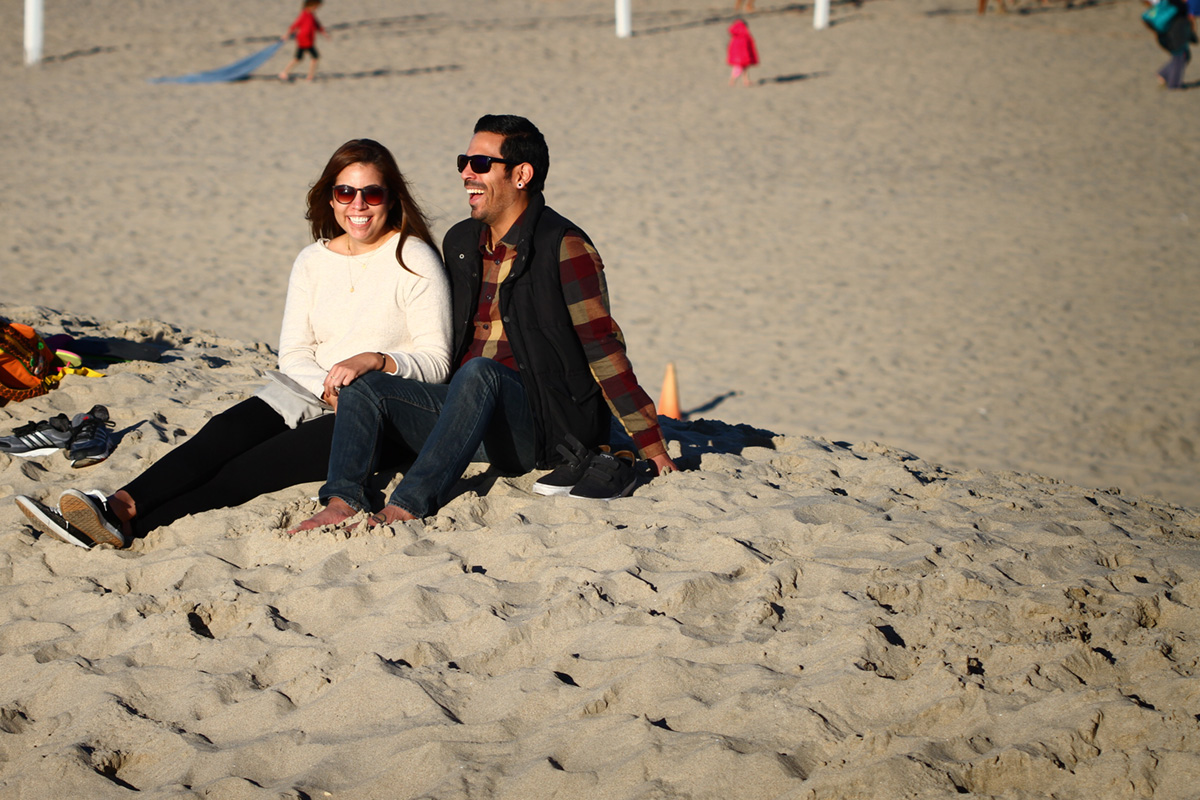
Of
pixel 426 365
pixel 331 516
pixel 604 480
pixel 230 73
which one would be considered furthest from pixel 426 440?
pixel 230 73

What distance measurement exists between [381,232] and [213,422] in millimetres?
930

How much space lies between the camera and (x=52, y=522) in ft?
10.6

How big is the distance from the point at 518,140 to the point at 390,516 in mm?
1408

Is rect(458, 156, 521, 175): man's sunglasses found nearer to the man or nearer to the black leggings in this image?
the man

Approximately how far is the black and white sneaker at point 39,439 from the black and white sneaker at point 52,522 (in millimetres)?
791

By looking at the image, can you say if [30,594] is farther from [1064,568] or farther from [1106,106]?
[1106,106]

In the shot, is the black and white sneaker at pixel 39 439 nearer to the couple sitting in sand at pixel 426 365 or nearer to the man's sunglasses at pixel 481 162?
the couple sitting in sand at pixel 426 365

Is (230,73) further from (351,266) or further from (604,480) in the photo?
(604,480)

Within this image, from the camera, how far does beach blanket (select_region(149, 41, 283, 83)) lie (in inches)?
648

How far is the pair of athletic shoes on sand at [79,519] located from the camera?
10.5ft

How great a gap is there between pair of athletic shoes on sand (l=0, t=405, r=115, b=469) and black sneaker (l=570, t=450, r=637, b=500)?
201cm

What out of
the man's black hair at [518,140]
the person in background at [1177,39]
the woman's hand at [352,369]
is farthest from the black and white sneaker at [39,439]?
the person in background at [1177,39]

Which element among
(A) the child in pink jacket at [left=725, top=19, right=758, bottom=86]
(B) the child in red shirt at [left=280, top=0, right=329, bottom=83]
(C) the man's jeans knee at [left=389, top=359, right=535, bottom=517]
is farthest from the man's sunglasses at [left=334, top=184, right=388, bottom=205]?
(A) the child in pink jacket at [left=725, top=19, right=758, bottom=86]

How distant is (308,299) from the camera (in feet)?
12.3
